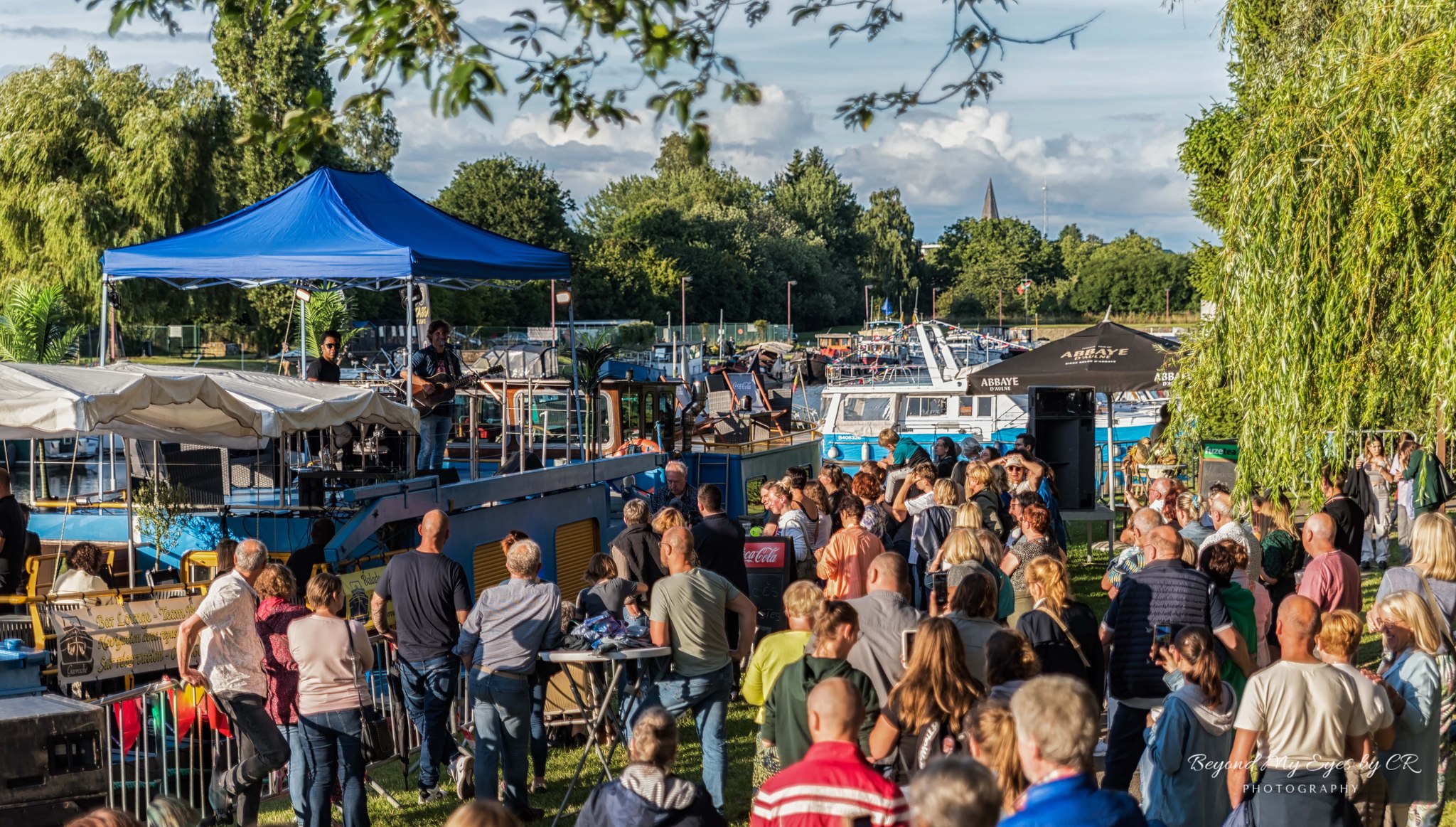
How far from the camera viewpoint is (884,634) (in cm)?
651

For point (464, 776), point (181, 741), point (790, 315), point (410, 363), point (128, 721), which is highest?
point (790, 315)

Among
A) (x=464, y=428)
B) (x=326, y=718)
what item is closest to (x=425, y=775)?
(x=326, y=718)

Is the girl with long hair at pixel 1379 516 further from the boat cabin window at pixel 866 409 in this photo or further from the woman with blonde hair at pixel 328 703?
the woman with blonde hair at pixel 328 703

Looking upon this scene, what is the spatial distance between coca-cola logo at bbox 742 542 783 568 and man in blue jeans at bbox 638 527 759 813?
10.5 feet

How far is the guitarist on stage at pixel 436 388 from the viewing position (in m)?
13.3

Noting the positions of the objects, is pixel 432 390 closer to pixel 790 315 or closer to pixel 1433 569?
pixel 1433 569

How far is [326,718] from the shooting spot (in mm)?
6773

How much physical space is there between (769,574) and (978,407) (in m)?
16.1

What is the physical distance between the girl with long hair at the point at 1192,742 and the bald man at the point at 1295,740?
28 centimetres

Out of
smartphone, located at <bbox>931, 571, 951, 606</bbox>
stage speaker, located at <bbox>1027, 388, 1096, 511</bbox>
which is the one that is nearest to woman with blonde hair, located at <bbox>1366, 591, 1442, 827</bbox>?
smartphone, located at <bbox>931, 571, 951, 606</bbox>

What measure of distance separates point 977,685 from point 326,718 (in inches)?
127

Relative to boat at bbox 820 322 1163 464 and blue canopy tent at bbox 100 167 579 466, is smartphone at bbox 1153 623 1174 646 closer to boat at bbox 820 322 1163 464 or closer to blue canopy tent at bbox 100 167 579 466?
blue canopy tent at bbox 100 167 579 466

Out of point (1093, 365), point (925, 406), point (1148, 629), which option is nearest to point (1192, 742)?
point (1148, 629)

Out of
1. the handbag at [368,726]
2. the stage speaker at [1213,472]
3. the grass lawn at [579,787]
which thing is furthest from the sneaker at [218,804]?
the stage speaker at [1213,472]
